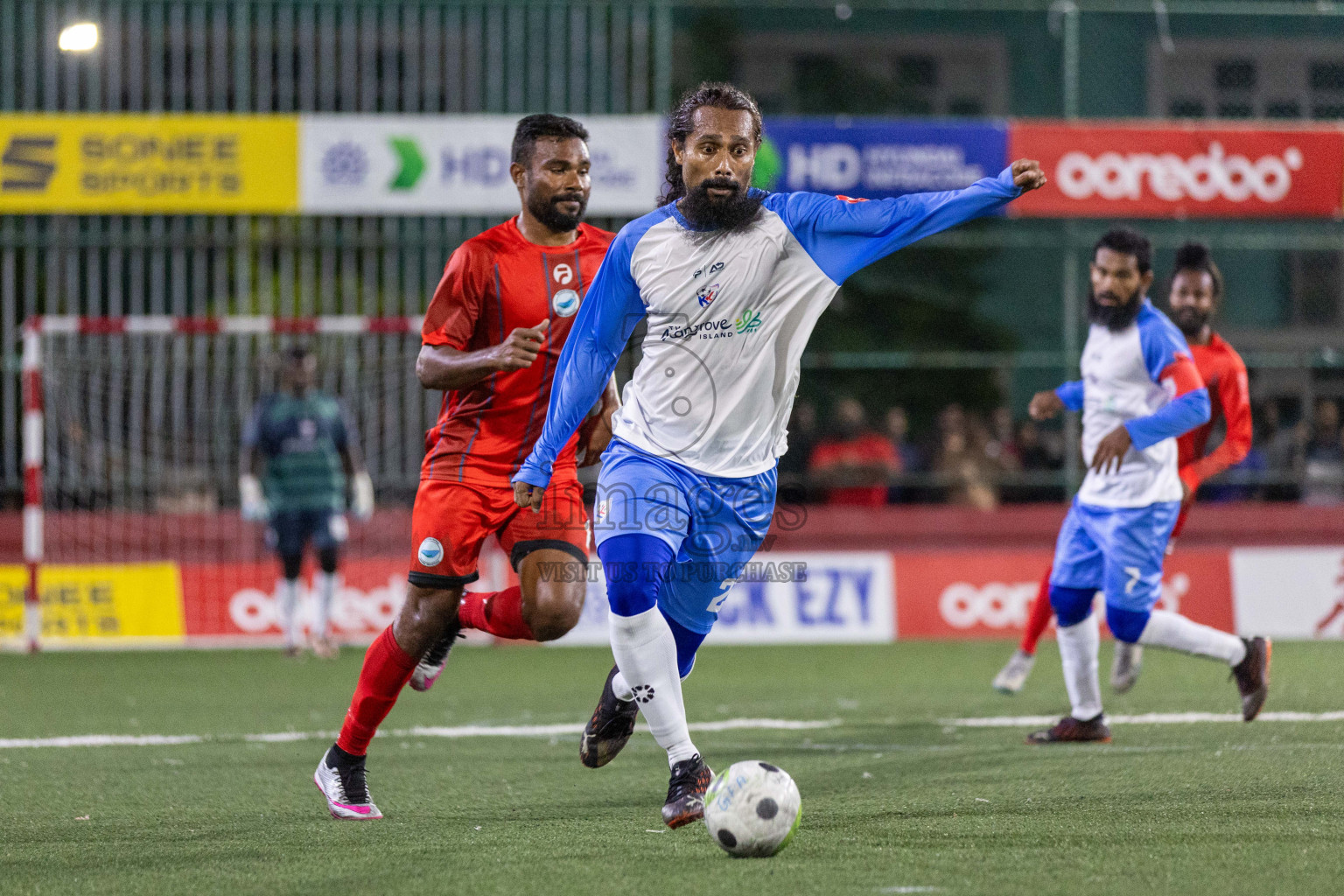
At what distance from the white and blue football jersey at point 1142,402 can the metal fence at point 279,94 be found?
7.62 m

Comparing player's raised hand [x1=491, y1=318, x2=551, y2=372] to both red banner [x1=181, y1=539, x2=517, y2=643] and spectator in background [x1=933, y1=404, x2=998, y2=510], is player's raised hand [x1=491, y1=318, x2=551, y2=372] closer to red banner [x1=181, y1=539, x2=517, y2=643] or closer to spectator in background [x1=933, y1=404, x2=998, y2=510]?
red banner [x1=181, y1=539, x2=517, y2=643]

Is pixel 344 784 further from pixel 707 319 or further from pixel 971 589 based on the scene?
pixel 971 589

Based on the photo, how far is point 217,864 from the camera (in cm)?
445

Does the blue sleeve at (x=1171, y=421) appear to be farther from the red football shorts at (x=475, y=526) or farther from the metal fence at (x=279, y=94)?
the metal fence at (x=279, y=94)

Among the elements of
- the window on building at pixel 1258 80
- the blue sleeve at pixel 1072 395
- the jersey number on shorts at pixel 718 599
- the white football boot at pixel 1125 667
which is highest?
the window on building at pixel 1258 80

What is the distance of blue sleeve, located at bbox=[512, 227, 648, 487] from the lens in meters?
4.96

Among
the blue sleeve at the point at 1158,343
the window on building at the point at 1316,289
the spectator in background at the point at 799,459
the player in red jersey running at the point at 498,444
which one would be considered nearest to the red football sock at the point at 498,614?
the player in red jersey running at the point at 498,444

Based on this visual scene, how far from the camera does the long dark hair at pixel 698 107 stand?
4.98 meters

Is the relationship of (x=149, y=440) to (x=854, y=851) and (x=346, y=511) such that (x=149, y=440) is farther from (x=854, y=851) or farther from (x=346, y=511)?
(x=854, y=851)

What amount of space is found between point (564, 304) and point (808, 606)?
313 inches

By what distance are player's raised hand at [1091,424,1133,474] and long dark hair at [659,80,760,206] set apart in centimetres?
258

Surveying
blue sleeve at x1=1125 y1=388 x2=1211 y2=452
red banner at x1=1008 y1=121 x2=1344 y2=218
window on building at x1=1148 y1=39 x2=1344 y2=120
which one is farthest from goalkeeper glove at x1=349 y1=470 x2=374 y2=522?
window on building at x1=1148 y1=39 x2=1344 y2=120

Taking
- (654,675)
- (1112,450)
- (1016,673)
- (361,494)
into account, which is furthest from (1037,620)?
(361,494)

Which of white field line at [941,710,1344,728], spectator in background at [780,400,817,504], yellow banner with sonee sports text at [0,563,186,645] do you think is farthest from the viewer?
spectator in background at [780,400,817,504]
